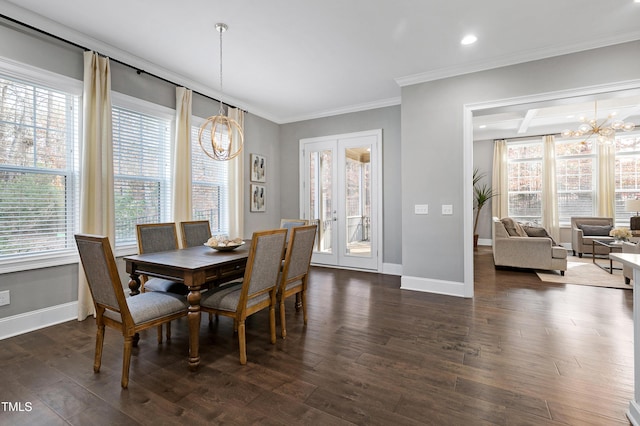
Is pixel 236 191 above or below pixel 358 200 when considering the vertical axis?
above

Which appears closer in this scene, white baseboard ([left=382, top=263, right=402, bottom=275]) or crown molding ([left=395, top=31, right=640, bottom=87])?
crown molding ([left=395, top=31, right=640, bottom=87])

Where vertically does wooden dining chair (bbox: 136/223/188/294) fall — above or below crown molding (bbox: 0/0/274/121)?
below

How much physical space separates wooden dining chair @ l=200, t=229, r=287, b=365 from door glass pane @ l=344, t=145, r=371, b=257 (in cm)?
312

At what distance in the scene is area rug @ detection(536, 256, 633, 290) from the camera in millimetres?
4371

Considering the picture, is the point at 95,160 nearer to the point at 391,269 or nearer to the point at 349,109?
the point at 349,109

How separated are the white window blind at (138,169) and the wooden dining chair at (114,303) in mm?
1712

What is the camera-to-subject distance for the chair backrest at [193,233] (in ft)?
11.1

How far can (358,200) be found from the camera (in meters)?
5.45

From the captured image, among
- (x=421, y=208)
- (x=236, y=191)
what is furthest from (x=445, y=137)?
(x=236, y=191)

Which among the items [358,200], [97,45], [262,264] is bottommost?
[262,264]

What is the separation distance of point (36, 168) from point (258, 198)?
10.3 ft

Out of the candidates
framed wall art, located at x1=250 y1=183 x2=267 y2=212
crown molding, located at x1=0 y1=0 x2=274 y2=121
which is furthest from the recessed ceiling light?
framed wall art, located at x1=250 y1=183 x2=267 y2=212

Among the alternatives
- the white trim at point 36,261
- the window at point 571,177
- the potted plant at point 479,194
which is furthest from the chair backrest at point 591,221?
the white trim at point 36,261

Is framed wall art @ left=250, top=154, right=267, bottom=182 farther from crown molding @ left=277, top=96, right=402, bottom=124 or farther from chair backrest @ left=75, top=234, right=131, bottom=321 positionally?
chair backrest @ left=75, top=234, right=131, bottom=321
